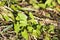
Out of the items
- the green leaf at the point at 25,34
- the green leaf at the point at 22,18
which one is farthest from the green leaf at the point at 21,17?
the green leaf at the point at 25,34

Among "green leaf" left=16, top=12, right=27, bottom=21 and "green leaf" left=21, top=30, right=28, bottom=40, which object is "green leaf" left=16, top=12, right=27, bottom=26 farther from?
"green leaf" left=21, top=30, right=28, bottom=40

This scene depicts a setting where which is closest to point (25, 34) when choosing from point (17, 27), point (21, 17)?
point (17, 27)

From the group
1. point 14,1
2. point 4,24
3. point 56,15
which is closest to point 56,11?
point 56,15

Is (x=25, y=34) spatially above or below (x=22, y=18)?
below

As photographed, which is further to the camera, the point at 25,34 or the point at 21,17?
the point at 21,17

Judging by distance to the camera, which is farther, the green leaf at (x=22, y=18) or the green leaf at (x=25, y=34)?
the green leaf at (x=22, y=18)

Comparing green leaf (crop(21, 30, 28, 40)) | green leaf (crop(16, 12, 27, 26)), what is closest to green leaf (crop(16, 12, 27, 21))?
green leaf (crop(16, 12, 27, 26))

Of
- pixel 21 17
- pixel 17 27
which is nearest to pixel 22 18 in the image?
pixel 21 17

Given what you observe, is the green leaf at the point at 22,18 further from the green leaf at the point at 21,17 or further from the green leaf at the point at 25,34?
the green leaf at the point at 25,34

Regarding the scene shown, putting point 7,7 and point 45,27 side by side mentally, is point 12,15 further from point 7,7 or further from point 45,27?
point 45,27

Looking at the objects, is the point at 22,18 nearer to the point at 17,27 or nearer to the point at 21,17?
the point at 21,17

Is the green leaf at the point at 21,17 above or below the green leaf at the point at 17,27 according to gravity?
above
